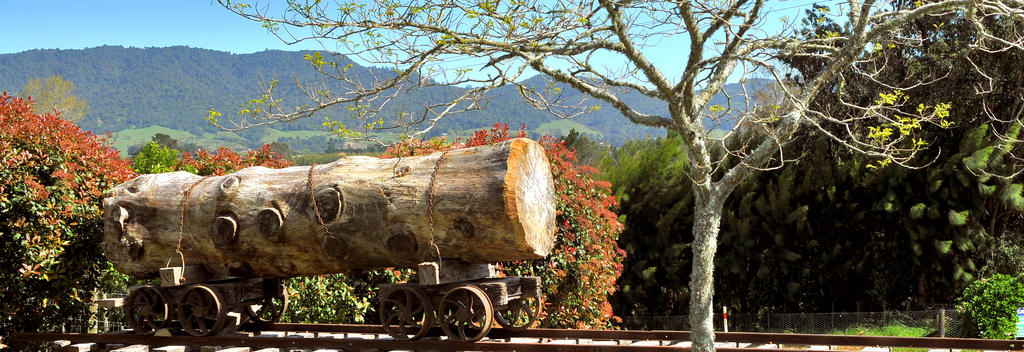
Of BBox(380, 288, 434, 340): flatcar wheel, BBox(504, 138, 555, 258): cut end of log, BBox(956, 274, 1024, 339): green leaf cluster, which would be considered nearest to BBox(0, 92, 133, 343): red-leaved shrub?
BBox(380, 288, 434, 340): flatcar wheel

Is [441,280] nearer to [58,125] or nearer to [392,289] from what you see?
[392,289]

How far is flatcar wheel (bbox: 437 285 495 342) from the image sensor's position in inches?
250

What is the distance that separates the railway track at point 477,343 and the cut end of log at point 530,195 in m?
0.91

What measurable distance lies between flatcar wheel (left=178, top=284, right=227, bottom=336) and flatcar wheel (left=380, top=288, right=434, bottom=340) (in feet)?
5.19

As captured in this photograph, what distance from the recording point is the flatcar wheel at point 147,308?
7.39m

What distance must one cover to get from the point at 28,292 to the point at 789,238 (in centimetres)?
1234

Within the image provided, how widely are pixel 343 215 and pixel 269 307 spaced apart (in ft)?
6.62

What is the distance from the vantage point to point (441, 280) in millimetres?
6613

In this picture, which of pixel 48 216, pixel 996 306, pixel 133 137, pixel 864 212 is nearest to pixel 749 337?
pixel 996 306

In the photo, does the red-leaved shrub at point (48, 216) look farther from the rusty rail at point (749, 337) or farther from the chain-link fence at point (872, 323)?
the chain-link fence at point (872, 323)

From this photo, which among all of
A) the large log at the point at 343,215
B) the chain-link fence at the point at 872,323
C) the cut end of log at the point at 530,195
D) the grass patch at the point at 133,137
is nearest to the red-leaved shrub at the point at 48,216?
the large log at the point at 343,215

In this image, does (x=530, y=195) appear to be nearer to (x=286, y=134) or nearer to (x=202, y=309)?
(x=202, y=309)

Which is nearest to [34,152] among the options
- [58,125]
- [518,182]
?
[58,125]

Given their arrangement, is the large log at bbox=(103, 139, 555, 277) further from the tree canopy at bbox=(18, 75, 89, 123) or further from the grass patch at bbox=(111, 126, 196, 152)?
the grass patch at bbox=(111, 126, 196, 152)
